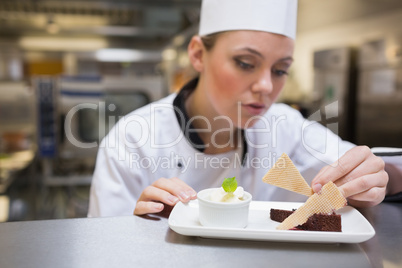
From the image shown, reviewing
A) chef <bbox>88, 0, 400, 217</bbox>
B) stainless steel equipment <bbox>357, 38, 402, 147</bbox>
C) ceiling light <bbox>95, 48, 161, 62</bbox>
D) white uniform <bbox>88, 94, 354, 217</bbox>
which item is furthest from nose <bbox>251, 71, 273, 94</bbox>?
ceiling light <bbox>95, 48, 161, 62</bbox>

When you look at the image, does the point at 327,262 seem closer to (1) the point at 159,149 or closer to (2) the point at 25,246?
(2) the point at 25,246

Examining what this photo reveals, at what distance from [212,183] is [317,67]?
395 centimetres

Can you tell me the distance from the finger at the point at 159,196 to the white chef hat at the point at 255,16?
47 cm

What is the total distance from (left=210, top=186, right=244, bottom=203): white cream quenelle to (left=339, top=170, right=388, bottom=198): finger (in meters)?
0.20

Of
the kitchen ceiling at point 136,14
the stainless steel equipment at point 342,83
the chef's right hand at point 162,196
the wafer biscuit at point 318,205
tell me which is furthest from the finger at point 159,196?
the stainless steel equipment at point 342,83

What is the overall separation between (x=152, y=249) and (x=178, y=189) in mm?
220

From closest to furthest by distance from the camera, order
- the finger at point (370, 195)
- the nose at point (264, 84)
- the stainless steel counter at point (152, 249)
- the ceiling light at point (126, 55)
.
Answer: the stainless steel counter at point (152, 249), the finger at point (370, 195), the nose at point (264, 84), the ceiling light at point (126, 55)

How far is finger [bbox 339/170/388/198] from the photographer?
672 millimetres

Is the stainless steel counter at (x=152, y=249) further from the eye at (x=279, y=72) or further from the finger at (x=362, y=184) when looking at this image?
the eye at (x=279, y=72)

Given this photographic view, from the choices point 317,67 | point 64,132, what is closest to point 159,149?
point 64,132

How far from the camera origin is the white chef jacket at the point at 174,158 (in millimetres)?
995

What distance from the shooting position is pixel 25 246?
52 centimetres

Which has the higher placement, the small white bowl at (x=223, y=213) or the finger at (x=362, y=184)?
the finger at (x=362, y=184)

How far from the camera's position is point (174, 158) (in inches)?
42.4
